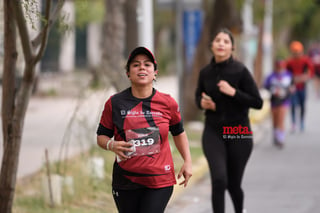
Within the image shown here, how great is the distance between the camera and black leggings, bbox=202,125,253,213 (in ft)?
21.4

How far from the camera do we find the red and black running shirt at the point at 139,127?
15.2 ft

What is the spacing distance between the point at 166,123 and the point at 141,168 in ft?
1.15

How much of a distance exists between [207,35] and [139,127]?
41.1ft

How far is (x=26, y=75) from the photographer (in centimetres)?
664

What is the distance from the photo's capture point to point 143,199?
4715 mm

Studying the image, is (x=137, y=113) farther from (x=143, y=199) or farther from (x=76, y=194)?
(x=76, y=194)

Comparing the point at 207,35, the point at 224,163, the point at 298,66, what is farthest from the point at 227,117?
the point at 207,35

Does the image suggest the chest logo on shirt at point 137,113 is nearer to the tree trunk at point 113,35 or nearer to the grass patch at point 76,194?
the grass patch at point 76,194

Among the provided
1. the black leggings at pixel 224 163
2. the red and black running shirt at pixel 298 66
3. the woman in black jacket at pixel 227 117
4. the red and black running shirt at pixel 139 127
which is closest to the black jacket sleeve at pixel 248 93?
the woman in black jacket at pixel 227 117

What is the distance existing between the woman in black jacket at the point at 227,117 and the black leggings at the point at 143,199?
1.87 metres

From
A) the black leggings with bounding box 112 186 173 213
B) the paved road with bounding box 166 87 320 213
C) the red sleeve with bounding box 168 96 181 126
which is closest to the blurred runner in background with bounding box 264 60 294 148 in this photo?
the paved road with bounding box 166 87 320 213

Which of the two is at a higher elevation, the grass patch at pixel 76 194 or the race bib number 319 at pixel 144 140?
the race bib number 319 at pixel 144 140

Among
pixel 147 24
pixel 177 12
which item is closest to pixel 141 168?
pixel 147 24

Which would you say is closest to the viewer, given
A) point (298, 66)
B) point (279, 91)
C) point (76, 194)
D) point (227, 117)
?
point (227, 117)
